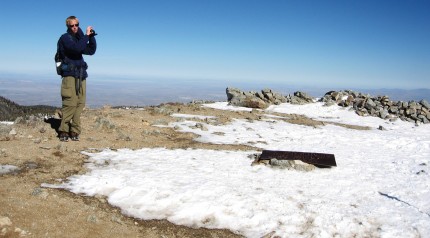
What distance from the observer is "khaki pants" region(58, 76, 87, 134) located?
11859mm

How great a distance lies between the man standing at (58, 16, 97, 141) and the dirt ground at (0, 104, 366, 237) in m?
1.07

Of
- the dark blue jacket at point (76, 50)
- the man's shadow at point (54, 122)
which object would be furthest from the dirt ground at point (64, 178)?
the dark blue jacket at point (76, 50)

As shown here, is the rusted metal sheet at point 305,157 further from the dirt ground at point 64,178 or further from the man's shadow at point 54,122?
the man's shadow at point 54,122

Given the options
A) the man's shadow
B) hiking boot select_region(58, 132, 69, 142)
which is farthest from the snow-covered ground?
the man's shadow

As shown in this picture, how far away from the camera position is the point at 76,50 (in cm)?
1134

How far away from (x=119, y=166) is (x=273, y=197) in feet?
15.2

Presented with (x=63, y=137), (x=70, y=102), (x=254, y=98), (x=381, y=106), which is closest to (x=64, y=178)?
(x=70, y=102)

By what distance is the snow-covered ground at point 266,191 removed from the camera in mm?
7601

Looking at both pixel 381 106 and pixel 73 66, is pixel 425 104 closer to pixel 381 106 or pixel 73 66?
pixel 381 106

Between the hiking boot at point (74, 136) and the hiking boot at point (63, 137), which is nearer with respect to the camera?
the hiking boot at point (63, 137)

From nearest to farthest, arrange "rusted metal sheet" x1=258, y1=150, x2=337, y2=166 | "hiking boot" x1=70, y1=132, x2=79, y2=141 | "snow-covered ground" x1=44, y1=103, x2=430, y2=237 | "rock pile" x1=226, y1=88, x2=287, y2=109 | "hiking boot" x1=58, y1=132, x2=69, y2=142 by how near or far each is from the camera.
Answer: "snow-covered ground" x1=44, y1=103, x2=430, y2=237 → "rusted metal sheet" x1=258, y1=150, x2=337, y2=166 → "hiking boot" x1=58, y1=132, x2=69, y2=142 → "hiking boot" x1=70, y1=132, x2=79, y2=141 → "rock pile" x1=226, y1=88, x2=287, y2=109

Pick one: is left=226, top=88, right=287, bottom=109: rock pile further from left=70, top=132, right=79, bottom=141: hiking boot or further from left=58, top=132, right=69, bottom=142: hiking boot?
left=58, top=132, right=69, bottom=142: hiking boot

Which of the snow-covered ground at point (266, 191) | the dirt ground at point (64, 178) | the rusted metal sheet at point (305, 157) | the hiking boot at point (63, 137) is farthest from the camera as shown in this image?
the hiking boot at point (63, 137)

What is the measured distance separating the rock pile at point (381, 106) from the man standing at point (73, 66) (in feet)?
69.5
